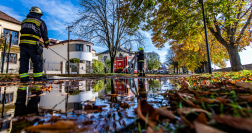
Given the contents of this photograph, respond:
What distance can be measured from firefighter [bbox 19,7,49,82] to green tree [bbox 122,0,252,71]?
456cm

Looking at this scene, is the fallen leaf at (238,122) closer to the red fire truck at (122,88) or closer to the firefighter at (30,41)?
the red fire truck at (122,88)

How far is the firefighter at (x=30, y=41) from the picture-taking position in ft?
14.3

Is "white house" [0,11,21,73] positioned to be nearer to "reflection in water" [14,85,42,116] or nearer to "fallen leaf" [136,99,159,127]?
"reflection in water" [14,85,42,116]

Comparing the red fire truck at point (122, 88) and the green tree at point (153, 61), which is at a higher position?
the green tree at point (153, 61)

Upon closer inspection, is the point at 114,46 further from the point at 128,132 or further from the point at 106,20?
the point at 128,132

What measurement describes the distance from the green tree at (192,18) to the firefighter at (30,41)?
15.0 feet

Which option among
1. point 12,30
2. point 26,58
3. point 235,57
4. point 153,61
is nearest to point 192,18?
point 235,57

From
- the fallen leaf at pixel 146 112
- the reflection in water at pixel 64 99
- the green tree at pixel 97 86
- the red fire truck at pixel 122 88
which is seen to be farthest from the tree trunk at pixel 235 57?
the fallen leaf at pixel 146 112

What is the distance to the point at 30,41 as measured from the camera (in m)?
4.38

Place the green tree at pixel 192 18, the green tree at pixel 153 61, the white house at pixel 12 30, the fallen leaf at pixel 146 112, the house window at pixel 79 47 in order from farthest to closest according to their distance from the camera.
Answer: the green tree at pixel 153 61 < the house window at pixel 79 47 < the white house at pixel 12 30 < the green tree at pixel 192 18 < the fallen leaf at pixel 146 112

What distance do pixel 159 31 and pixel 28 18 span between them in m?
Result: 8.97

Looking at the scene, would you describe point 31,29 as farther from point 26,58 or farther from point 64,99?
point 64,99

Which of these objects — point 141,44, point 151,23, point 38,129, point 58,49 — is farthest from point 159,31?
point 58,49

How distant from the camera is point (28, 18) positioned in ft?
14.8
